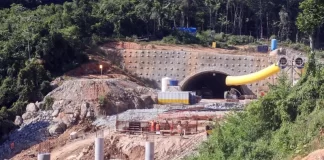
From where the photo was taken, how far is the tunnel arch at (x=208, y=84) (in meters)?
60.3

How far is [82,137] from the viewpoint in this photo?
46844 millimetres

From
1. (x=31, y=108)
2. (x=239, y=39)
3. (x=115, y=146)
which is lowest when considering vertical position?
(x=115, y=146)

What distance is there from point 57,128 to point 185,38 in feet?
65.6

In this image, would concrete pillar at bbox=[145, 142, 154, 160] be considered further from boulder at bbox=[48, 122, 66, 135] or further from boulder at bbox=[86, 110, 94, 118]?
boulder at bbox=[86, 110, 94, 118]

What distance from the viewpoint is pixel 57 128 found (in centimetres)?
4925

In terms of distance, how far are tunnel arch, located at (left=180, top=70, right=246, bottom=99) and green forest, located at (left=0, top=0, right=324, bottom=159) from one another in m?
3.91

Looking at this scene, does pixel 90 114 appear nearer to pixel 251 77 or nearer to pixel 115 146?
pixel 115 146

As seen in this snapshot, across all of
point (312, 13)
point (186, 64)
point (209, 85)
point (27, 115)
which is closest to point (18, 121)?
point (27, 115)

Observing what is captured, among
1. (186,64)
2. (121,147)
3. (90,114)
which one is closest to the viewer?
(121,147)

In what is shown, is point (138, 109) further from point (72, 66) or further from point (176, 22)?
point (176, 22)

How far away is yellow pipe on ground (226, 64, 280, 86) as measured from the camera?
178 ft

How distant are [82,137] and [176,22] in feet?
94.9

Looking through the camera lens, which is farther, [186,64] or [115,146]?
[186,64]

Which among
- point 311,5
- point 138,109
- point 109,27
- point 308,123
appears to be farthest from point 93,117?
point 308,123
